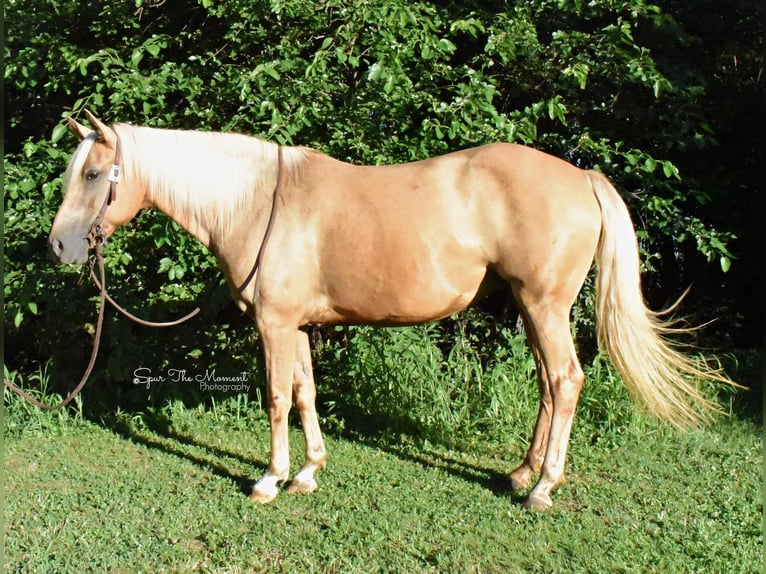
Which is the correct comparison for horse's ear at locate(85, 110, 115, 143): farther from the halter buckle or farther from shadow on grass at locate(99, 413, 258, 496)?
shadow on grass at locate(99, 413, 258, 496)

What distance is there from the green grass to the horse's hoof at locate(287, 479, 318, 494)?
0.07 meters

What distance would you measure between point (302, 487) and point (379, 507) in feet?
1.71

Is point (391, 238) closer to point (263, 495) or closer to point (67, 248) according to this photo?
point (263, 495)

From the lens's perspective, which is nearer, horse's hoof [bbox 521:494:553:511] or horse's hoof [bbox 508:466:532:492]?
horse's hoof [bbox 521:494:553:511]

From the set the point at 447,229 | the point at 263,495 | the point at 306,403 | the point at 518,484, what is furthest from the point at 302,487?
the point at 447,229

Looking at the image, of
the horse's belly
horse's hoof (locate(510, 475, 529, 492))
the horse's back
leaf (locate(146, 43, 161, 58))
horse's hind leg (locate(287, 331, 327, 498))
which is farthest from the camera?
leaf (locate(146, 43, 161, 58))

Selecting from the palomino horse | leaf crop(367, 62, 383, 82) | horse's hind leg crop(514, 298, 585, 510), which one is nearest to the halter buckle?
the palomino horse

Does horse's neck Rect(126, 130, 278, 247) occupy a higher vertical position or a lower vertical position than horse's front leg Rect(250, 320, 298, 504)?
higher

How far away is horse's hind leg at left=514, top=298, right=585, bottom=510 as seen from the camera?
3654 mm

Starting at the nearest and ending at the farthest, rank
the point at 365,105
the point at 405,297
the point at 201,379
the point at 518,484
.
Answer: the point at 405,297, the point at 518,484, the point at 365,105, the point at 201,379

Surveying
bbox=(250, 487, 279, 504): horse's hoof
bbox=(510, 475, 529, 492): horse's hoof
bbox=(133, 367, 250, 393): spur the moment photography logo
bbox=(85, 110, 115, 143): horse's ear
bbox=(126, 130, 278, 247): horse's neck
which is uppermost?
bbox=(85, 110, 115, 143): horse's ear

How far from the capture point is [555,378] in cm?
369

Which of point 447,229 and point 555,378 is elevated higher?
point 447,229

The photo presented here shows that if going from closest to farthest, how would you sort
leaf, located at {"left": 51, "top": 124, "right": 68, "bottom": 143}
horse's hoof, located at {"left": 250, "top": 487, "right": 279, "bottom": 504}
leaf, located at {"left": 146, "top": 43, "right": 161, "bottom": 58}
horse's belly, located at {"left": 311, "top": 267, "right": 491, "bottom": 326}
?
A: horse's belly, located at {"left": 311, "top": 267, "right": 491, "bottom": 326} → horse's hoof, located at {"left": 250, "top": 487, "right": 279, "bottom": 504} → leaf, located at {"left": 51, "top": 124, "right": 68, "bottom": 143} → leaf, located at {"left": 146, "top": 43, "right": 161, "bottom": 58}
